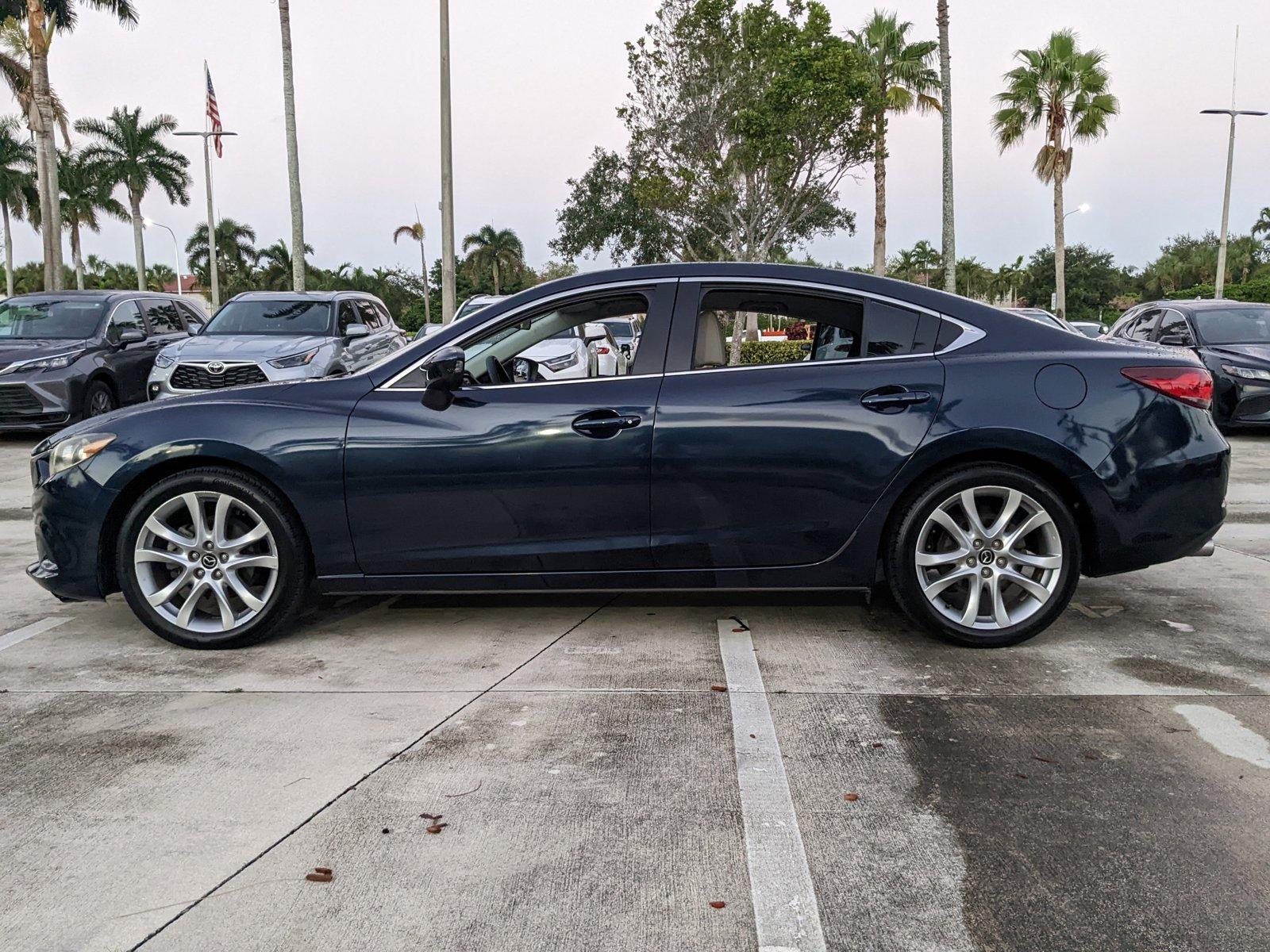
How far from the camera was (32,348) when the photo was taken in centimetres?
1318

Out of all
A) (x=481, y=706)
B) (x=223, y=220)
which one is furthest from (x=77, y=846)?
(x=223, y=220)

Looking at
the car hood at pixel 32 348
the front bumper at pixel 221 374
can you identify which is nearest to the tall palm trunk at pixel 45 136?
the car hood at pixel 32 348

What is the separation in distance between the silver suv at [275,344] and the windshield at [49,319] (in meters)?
1.55

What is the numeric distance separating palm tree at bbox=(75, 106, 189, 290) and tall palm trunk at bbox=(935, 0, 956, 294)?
1643 inches

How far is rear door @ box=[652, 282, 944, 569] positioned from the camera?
4613 mm

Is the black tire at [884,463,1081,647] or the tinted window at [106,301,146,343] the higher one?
the tinted window at [106,301,146,343]

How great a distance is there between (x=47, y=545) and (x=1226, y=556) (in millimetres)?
6315

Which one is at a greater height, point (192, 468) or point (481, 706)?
point (192, 468)

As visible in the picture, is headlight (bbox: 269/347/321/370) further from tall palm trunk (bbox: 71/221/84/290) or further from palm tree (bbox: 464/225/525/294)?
palm tree (bbox: 464/225/525/294)

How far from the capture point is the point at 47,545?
16.1 feet

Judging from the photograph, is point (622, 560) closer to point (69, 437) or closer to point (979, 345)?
point (979, 345)

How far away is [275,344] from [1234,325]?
37.6 feet

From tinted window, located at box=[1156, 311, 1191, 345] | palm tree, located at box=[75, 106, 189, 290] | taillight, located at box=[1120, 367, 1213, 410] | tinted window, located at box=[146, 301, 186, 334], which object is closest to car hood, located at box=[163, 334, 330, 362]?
tinted window, located at box=[146, 301, 186, 334]

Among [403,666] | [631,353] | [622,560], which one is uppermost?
[631,353]
